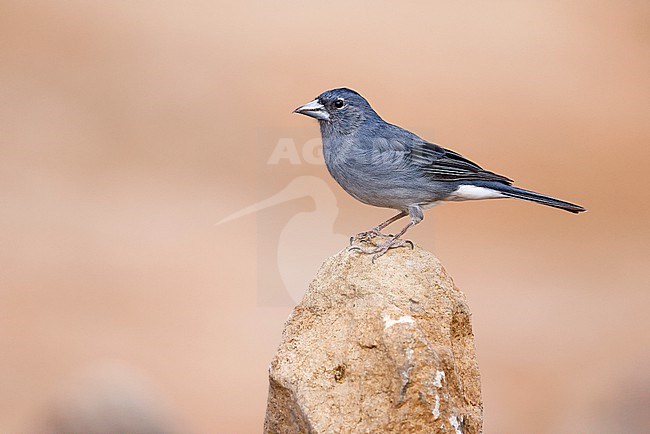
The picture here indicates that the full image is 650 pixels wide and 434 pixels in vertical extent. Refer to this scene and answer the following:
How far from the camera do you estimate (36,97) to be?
25031mm

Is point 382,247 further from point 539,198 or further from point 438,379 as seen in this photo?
point 539,198

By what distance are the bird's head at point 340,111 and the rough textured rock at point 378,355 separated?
60.1 inches

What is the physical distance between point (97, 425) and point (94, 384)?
2.74 feet

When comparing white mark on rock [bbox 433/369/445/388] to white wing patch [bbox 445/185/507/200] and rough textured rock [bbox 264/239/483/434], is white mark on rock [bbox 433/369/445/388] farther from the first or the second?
white wing patch [bbox 445/185/507/200]

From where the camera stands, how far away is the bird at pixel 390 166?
8414 mm

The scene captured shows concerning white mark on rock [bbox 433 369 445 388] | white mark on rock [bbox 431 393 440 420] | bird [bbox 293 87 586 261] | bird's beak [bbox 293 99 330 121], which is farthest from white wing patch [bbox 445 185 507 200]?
white mark on rock [bbox 431 393 440 420]

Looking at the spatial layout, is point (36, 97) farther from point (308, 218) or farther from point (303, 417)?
point (303, 417)

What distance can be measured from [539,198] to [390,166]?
51.1 inches

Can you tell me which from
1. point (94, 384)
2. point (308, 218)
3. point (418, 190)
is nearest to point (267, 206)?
point (308, 218)

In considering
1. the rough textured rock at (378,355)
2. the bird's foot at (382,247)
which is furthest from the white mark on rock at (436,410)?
the bird's foot at (382,247)

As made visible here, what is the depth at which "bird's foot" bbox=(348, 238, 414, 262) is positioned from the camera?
7547mm

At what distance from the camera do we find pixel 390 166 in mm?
8406

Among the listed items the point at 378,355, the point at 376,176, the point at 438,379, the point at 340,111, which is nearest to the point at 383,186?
the point at 376,176

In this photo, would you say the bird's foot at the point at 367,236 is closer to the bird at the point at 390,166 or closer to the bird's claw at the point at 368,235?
the bird's claw at the point at 368,235
